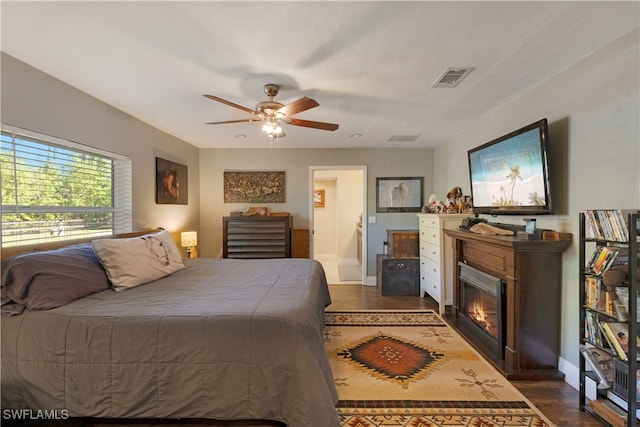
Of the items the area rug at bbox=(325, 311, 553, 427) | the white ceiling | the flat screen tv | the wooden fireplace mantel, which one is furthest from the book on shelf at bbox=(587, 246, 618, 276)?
the white ceiling

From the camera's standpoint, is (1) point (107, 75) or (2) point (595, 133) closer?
(2) point (595, 133)

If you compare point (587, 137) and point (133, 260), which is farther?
point (133, 260)

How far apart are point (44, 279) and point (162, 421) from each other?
1.10m

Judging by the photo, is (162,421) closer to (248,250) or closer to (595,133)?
(248,250)

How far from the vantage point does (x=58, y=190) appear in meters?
2.36

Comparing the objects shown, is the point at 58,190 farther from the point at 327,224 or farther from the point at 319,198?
the point at 327,224

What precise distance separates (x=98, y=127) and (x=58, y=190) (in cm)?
71

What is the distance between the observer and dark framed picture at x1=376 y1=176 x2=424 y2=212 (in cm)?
488

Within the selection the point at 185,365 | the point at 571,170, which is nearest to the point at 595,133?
the point at 571,170

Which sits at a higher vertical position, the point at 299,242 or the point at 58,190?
the point at 58,190

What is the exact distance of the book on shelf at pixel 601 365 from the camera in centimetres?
171

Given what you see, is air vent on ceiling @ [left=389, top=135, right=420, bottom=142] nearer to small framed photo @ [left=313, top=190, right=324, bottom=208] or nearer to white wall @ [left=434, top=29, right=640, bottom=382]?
white wall @ [left=434, top=29, right=640, bottom=382]

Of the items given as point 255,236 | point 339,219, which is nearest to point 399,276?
point 255,236

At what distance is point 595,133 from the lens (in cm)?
192
